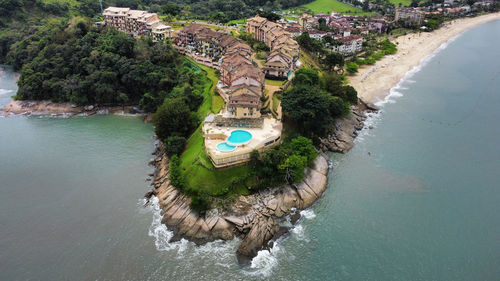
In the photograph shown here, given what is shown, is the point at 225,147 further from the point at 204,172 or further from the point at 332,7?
the point at 332,7

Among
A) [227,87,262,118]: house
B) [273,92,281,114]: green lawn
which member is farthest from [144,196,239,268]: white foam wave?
[273,92,281,114]: green lawn

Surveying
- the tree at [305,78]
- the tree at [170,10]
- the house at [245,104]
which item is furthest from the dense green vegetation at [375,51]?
the tree at [170,10]

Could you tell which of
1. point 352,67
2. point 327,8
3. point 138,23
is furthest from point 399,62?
point 138,23

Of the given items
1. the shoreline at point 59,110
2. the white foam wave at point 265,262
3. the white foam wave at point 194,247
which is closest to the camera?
the white foam wave at point 265,262

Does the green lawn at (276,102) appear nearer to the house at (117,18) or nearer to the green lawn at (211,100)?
the green lawn at (211,100)

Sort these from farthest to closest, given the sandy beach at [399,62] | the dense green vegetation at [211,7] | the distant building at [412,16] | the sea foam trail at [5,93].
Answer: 1. the distant building at [412,16]
2. the dense green vegetation at [211,7]
3. the sandy beach at [399,62]
4. the sea foam trail at [5,93]

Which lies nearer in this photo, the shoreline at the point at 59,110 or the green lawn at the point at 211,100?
the green lawn at the point at 211,100
